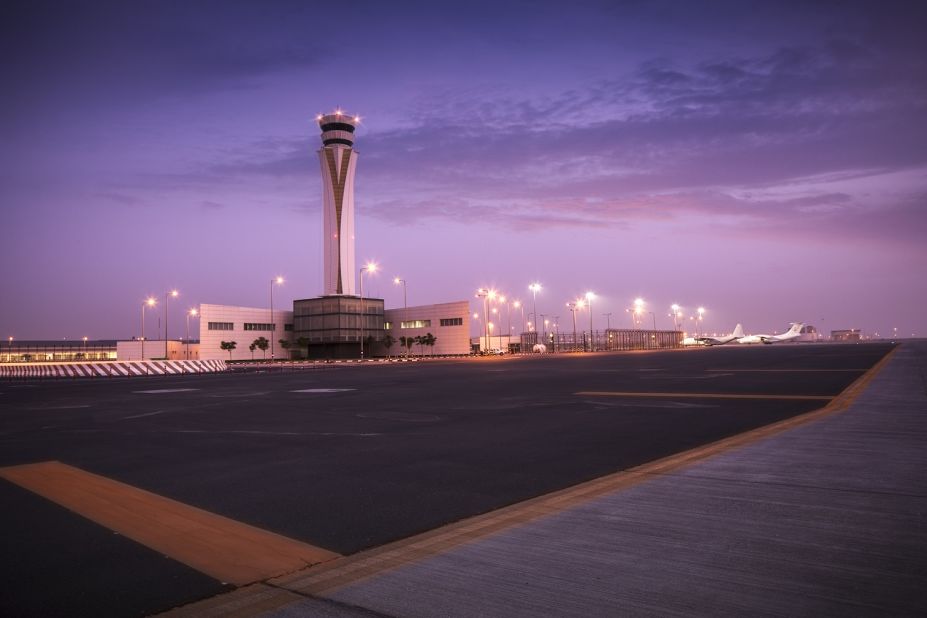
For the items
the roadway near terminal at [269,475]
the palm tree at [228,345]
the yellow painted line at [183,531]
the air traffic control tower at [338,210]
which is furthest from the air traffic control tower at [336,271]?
the yellow painted line at [183,531]

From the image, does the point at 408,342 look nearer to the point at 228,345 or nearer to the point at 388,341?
the point at 388,341

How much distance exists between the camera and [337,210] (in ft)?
350

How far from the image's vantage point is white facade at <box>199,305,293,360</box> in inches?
3777

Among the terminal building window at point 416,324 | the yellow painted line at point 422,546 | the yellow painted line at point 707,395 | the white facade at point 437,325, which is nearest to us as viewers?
the yellow painted line at point 422,546

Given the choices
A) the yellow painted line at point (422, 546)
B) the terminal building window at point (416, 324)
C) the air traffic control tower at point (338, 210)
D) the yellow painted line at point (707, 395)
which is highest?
the air traffic control tower at point (338, 210)

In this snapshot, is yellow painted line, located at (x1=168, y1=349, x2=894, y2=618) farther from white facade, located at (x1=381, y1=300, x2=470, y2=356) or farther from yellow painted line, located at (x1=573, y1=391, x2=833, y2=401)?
white facade, located at (x1=381, y1=300, x2=470, y2=356)

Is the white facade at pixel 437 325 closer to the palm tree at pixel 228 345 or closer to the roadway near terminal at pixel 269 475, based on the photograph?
the palm tree at pixel 228 345

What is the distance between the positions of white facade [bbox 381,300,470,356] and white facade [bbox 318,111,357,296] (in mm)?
10311

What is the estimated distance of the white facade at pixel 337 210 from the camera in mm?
107062

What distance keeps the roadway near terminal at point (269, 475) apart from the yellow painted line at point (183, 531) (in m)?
0.02

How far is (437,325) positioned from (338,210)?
25.7 meters

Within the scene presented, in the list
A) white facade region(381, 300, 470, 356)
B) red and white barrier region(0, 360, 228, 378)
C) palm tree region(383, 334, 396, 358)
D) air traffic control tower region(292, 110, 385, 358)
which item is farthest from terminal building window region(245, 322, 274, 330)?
red and white barrier region(0, 360, 228, 378)

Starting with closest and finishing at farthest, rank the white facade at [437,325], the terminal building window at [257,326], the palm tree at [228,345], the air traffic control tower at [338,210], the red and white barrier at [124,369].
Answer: the red and white barrier at [124,369] < the palm tree at [228,345] < the terminal building window at [257,326] < the white facade at [437,325] < the air traffic control tower at [338,210]

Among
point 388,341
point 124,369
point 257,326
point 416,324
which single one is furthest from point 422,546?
point 388,341
